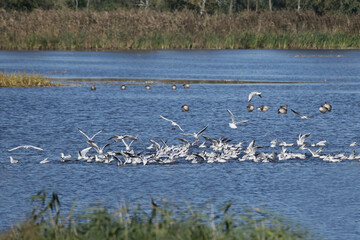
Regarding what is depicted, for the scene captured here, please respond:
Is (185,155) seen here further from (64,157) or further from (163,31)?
(163,31)

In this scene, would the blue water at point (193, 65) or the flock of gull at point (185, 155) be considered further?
the blue water at point (193, 65)

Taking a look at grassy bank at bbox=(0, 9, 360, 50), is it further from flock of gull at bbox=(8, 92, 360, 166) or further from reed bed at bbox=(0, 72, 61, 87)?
flock of gull at bbox=(8, 92, 360, 166)

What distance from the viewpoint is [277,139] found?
65.3 feet

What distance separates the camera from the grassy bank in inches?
2201

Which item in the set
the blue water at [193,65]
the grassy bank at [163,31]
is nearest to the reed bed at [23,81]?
the blue water at [193,65]

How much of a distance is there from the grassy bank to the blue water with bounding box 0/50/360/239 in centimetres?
1409

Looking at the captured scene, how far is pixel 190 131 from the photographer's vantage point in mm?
21469

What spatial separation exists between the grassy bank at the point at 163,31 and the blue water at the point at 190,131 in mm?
14087

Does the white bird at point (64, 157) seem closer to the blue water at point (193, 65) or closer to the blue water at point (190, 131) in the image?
the blue water at point (190, 131)

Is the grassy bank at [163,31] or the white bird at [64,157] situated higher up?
the white bird at [64,157]

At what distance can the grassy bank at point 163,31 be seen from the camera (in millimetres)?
55906

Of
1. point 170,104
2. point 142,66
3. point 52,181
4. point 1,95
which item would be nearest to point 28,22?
point 142,66

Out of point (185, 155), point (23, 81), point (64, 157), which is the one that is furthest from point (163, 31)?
point (64, 157)

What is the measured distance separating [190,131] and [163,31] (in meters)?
36.9
